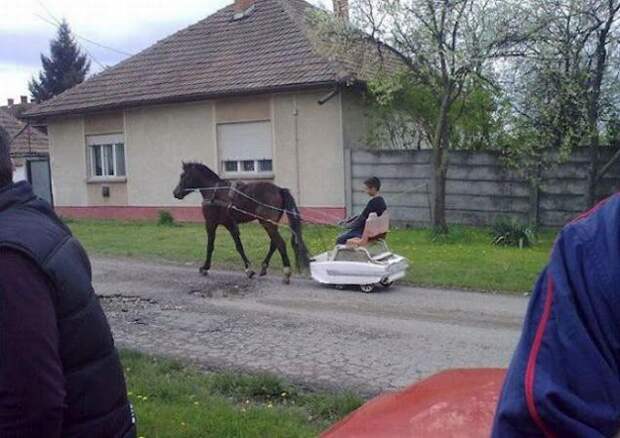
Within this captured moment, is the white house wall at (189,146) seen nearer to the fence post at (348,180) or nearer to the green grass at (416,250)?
the fence post at (348,180)

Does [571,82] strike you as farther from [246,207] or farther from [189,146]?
[189,146]

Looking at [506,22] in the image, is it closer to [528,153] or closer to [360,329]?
[528,153]

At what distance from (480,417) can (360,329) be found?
5.75m

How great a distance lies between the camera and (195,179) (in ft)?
40.2

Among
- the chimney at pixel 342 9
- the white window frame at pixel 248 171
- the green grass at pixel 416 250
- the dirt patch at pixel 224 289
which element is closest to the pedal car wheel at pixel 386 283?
the green grass at pixel 416 250

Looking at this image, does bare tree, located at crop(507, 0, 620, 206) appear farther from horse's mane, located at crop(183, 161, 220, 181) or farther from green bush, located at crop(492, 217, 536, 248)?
horse's mane, located at crop(183, 161, 220, 181)

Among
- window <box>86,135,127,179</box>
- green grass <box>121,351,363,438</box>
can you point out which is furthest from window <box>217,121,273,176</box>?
green grass <box>121,351,363,438</box>

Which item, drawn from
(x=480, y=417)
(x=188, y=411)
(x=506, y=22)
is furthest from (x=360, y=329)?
(x=506, y=22)

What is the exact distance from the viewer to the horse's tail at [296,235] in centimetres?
1148

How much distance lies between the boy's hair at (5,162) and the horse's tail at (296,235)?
923 cm

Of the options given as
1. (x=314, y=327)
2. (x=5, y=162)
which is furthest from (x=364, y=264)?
(x=5, y=162)

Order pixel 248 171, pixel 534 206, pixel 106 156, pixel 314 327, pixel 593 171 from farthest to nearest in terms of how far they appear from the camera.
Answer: pixel 106 156 < pixel 248 171 < pixel 534 206 < pixel 593 171 < pixel 314 327

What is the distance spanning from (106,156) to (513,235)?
44.3 feet

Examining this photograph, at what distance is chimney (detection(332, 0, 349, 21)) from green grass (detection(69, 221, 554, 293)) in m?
4.47
